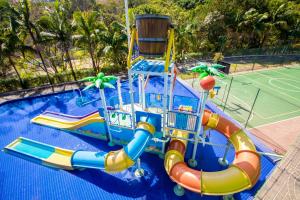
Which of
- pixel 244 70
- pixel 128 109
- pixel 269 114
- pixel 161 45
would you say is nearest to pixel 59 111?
pixel 128 109

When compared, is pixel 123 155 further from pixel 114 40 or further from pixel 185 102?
pixel 114 40

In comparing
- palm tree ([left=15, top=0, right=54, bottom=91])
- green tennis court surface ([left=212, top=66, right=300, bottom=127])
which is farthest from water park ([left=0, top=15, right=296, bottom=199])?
palm tree ([left=15, top=0, right=54, bottom=91])

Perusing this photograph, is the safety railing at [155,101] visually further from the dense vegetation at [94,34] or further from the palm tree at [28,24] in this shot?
the palm tree at [28,24]

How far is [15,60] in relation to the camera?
18.0 meters

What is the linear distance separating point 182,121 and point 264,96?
12778mm

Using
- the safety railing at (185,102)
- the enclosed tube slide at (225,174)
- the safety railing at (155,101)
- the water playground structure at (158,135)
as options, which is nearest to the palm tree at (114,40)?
the safety railing at (155,101)

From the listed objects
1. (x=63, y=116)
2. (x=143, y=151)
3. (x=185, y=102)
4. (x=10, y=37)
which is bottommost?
(x=63, y=116)

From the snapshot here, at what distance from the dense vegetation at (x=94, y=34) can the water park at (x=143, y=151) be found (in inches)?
335

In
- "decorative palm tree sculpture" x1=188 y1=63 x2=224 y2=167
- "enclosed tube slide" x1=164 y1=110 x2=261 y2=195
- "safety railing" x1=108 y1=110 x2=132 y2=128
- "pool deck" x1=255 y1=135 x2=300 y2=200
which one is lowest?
"enclosed tube slide" x1=164 y1=110 x2=261 y2=195

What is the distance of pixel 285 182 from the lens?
82.7 inches

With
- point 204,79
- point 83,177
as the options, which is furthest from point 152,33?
point 83,177

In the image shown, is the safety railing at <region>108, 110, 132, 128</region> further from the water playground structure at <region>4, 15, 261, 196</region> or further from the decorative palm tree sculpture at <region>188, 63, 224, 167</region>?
the decorative palm tree sculpture at <region>188, 63, 224, 167</region>

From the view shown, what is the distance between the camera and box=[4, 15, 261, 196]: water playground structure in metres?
6.34

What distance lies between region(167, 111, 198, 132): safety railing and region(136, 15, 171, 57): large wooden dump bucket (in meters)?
2.72
